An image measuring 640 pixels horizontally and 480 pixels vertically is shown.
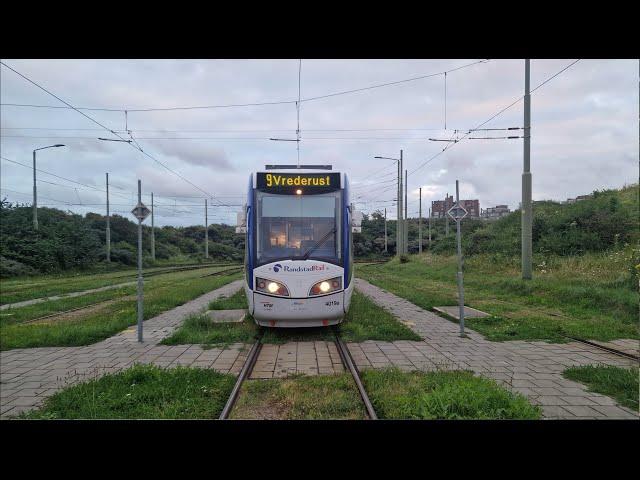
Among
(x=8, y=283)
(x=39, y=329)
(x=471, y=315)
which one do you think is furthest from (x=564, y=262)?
(x=8, y=283)

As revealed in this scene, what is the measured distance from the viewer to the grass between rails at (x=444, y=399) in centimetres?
383

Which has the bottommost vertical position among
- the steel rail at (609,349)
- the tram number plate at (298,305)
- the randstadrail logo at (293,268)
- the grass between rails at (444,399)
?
the steel rail at (609,349)

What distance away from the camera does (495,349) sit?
6.61 meters

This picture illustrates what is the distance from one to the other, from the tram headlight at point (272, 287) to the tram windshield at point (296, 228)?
1.41 feet

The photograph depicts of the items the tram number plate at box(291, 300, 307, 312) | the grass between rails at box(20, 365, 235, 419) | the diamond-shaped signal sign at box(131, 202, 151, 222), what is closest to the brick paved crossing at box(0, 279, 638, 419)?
the grass between rails at box(20, 365, 235, 419)

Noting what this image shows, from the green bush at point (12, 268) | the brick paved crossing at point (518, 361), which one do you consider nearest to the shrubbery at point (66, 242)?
the green bush at point (12, 268)

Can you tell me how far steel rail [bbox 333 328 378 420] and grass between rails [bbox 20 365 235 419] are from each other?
158 cm

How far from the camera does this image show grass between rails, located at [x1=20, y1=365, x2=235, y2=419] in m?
3.98

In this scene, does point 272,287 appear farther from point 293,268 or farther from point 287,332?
point 287,332

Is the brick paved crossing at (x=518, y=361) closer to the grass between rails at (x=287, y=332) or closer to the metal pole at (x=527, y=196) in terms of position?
the grass between rails at (x=287, y=332)

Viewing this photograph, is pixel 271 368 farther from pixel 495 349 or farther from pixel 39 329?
pixel 39 329

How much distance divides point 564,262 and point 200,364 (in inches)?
620

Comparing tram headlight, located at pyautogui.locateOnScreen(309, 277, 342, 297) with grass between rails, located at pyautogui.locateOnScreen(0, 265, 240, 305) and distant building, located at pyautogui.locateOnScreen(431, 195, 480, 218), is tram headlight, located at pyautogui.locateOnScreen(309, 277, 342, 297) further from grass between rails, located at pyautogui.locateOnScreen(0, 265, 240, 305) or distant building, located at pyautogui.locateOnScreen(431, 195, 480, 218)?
grass between rails, located at pyautogui.locateOnScreen(0, 265, 240, 305)
